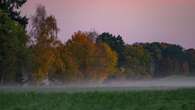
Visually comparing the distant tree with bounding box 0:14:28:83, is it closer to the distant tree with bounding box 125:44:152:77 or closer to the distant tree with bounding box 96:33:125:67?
the distant tree with bounding box 96:33:125:67

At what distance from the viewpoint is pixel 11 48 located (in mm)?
68438

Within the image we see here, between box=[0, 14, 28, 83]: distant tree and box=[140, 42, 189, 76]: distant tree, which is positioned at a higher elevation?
box=[140, 42, 189, 76]: distant tree

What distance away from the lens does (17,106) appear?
900 inches

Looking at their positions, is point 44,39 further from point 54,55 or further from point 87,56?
point 87,56

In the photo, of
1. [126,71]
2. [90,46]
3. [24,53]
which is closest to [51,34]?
[24,53]

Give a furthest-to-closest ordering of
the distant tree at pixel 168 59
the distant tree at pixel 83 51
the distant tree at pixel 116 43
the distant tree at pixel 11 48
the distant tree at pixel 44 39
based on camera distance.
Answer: the distant tree at pixel 168 59 < the distant tree at pixel 116 43 < the distant tree at pixel 83 51 < the distant tree at pixel 44 39 < the distant tree at pixel 11 48

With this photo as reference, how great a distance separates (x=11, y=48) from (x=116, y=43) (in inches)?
2430

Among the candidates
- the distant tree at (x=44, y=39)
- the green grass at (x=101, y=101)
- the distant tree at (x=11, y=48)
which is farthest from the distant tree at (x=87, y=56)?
the green grass at (x=101, y=101)

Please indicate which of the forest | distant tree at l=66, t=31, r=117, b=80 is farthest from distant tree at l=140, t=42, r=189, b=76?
distant tree at l=66, t=31, r=117, b=80

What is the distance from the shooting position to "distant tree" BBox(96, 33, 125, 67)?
4751 inches

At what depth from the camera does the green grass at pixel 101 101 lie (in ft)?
72.4

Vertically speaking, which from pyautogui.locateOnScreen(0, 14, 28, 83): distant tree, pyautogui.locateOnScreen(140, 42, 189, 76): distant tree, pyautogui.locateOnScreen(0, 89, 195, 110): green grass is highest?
pyautogui.locateOnScreen(140, 42, 189, 76): distant tree

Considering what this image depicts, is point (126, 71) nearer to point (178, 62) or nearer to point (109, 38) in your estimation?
point (109, 38)

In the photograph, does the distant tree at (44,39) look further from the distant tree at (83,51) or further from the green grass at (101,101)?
the green grass at (101,101)
